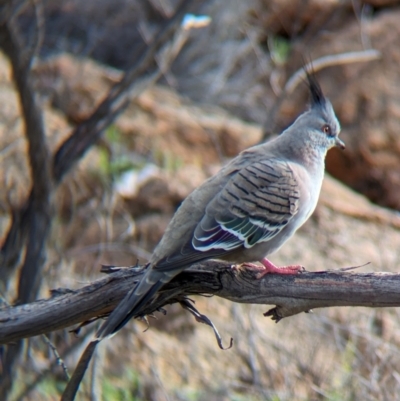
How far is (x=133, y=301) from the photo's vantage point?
3789 millimetres

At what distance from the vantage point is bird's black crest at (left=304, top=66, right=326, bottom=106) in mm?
5168

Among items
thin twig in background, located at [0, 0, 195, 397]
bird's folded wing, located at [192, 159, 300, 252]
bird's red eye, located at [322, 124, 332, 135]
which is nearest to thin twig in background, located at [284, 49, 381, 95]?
bird's red eye, located at [322, 124, 332, 135]

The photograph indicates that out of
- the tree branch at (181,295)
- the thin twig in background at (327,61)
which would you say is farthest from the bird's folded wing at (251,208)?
the thin twig in background at (327,61)

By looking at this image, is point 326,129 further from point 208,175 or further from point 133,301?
point 208,175

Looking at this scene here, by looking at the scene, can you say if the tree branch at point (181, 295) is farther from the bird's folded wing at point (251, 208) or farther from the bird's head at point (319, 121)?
the bird's head at point (319, 121)

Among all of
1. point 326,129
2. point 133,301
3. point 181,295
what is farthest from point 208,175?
point 133,301

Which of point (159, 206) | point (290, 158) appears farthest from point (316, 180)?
point (159, 206)

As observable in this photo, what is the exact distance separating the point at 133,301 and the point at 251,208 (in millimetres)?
1027

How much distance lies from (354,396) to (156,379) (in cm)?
167

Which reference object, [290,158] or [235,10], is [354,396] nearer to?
[290,158]

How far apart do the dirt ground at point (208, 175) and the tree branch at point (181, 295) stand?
5.85 ft

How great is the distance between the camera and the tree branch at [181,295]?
3791mm

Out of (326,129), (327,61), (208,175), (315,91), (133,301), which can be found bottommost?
(208,175)

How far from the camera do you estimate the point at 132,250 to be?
734 centimetres
